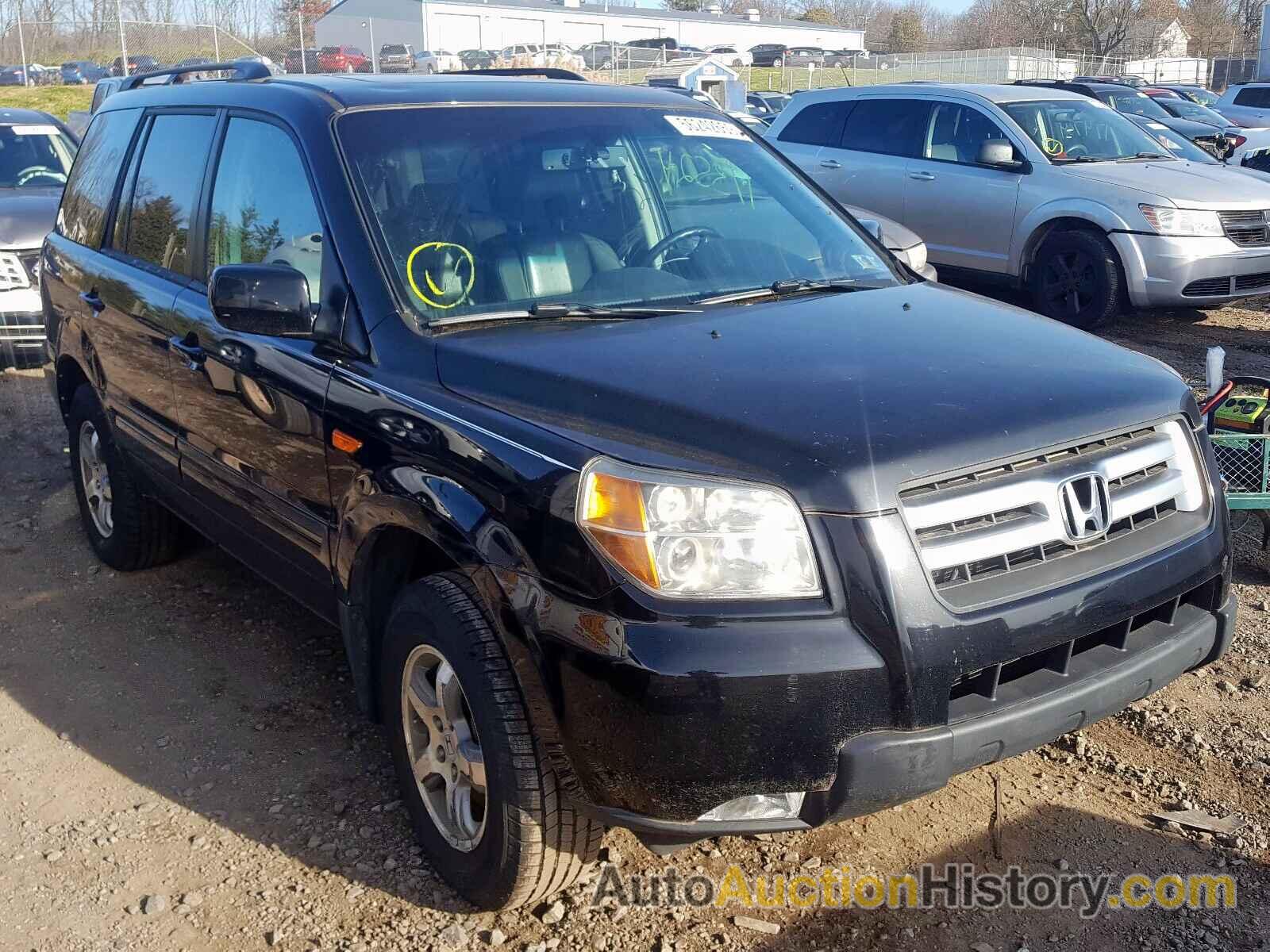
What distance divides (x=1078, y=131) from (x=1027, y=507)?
854cm

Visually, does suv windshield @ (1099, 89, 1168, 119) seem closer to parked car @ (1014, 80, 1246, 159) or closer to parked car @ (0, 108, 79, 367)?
parked car @ (1014, 80, 1246, 159)

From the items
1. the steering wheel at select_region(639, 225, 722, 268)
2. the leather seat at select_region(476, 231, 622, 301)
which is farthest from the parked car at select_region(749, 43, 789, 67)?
the leather seat at select_region(476, 231, 622, 301)

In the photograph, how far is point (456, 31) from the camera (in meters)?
59.4

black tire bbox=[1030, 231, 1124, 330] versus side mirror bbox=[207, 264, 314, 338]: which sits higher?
side mirror bbox=[207, 264, 314, 338]

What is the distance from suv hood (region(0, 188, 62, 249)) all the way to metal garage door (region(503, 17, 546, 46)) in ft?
177

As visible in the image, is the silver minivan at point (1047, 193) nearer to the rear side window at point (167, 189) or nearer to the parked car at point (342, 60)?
the rear side window at point (167, 189)

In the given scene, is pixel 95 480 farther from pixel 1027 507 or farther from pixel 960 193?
pixel 960 193

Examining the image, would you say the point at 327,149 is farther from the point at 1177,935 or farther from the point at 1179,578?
the point at 1177,935

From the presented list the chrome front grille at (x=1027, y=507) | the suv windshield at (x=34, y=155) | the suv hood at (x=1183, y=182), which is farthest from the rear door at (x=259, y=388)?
the suv hood at (x=1183, y=182)

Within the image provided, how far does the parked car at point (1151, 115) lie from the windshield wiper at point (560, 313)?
1256 centimetres

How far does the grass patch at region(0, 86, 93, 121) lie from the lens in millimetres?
31781

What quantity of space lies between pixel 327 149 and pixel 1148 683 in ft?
8.04

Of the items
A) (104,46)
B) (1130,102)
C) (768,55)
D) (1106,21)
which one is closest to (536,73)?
(1130,102)

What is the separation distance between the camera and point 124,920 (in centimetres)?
301
